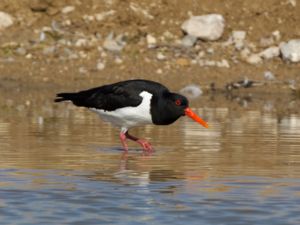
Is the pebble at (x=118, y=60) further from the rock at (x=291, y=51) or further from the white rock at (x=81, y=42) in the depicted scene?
the rock at (x=291, y=51)

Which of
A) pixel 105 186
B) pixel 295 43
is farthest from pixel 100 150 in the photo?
pixel 295 43

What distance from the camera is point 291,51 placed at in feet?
82.2

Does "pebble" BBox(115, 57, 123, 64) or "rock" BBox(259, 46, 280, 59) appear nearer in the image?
"pebble" BBox(115, 57, 123, 64)

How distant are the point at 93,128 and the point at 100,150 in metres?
2.87

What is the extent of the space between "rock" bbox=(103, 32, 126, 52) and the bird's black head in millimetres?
12107

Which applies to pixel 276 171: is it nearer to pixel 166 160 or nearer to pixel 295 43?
pixel 166 160

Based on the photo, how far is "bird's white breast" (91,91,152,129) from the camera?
45.2 ft

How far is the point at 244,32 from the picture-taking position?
2620cm

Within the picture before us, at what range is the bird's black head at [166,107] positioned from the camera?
13.7m

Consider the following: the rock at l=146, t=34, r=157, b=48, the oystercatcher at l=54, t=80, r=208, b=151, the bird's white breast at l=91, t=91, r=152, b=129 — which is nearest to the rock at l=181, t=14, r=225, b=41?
the rock at l=146, t=34, r=157, b=48

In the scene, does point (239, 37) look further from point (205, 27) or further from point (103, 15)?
point (103, 15)

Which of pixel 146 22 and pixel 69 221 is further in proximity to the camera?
pixel 146 22

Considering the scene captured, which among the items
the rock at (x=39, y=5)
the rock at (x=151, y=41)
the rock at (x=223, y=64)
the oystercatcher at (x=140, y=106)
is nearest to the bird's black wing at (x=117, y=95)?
the oystercatcher at (x=140, y=106)

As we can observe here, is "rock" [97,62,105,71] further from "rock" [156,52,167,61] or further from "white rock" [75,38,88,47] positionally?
"rock" [156,52,167,61]
